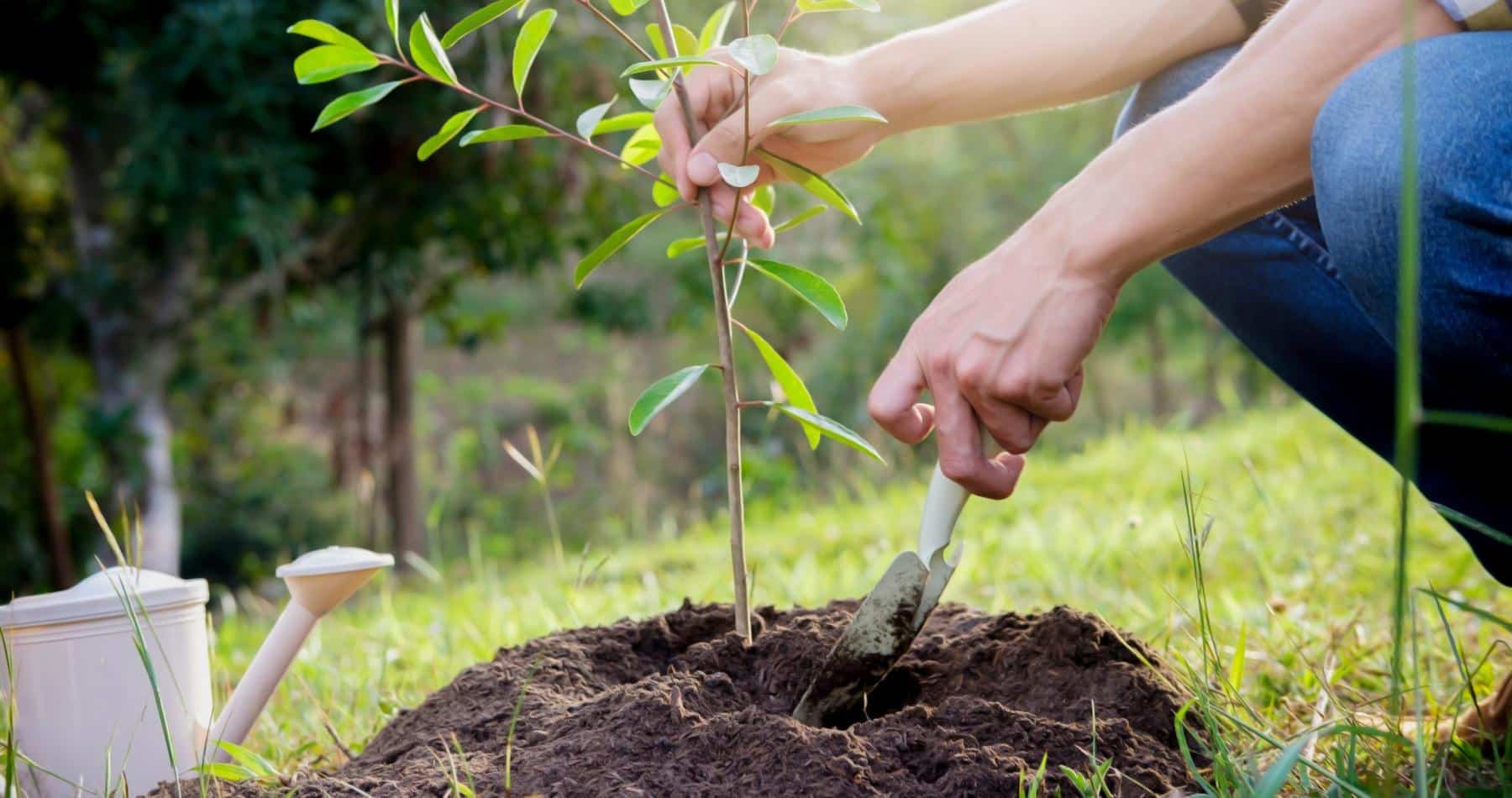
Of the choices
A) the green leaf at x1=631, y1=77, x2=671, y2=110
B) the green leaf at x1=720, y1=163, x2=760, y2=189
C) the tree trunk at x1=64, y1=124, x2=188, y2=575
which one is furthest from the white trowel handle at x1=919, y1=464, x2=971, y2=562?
the tree trunk at x1=64, y1=124, x2=188, y2=575

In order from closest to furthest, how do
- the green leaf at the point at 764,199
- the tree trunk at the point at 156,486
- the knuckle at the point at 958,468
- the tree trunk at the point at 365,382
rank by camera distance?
the knuckle at the point at 958,468
the green leaf at the point at 764,199
the tree trunk at the point at 156,486
the tree trunk at the point at 365,382

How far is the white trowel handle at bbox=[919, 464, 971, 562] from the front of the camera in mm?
1137

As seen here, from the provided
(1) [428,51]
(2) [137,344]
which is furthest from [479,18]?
(2) [137,344]

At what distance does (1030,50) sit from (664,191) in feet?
1.64

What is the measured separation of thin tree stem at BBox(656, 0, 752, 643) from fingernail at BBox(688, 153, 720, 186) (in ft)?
0.17

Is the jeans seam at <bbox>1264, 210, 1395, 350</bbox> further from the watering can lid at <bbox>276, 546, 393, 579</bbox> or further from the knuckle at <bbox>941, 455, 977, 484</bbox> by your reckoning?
the watering can lid at <bbox>276, 546, 393, 579</bbox>

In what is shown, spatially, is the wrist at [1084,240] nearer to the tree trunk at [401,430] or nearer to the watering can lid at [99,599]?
the watering can lid at [99,599]

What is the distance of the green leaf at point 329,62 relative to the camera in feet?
3.97

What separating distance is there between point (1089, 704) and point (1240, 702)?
170mm

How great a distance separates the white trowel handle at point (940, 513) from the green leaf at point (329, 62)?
2.41 ft

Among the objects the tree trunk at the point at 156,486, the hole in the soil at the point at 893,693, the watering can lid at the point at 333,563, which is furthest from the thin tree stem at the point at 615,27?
the tree trunk at the point at 156,486

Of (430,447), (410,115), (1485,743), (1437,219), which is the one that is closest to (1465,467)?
(1485,743)

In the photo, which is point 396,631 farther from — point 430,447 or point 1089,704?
point 430,447

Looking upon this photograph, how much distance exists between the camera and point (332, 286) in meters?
6.74
